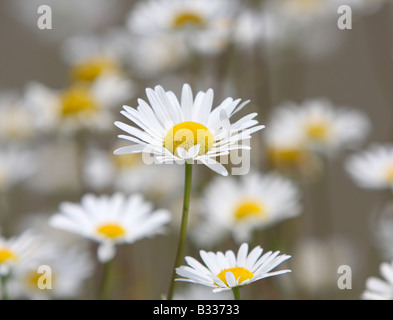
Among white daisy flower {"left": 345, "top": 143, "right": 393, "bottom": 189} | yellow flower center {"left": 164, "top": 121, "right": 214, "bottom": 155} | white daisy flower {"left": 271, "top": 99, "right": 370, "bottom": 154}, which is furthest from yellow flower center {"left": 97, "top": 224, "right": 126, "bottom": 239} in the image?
white daisy flower {"left": 271, "top": 99, "right": 370, "bottom": 154}

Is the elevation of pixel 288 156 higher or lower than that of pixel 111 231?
higher

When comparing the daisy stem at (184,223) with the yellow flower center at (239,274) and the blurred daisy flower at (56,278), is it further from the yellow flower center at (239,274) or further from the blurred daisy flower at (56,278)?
the blurred daisy flower at (56,278)

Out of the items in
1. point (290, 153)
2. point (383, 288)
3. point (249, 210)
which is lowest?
point (383, 288)

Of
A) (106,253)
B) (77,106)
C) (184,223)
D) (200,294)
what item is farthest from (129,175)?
(184,223)

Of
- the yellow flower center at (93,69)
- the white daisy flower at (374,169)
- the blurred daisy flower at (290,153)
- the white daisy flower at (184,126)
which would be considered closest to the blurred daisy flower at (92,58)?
the yellow flower center at (93,69)

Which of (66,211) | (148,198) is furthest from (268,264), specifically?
(148,198)

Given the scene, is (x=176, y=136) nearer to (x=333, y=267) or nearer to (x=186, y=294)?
(x=186, y=294)

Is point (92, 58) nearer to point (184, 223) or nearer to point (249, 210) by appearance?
point (249, 210)

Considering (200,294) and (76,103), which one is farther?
(76,103)
